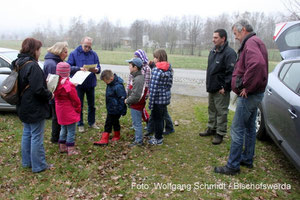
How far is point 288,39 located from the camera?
18.5 ft

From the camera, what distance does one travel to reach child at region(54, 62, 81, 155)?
420cm

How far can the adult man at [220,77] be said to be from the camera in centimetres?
476

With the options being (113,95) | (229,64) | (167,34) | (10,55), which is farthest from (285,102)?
(167,34)

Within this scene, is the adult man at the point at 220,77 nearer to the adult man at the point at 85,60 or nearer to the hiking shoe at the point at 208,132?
the hiking shoe at the point at 208,132

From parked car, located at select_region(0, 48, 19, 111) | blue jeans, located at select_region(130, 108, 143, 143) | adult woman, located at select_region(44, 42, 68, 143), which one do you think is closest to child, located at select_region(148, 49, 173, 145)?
blue jeans, located at select_region(130, 108, 143, 143)

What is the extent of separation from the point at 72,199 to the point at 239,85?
2.97m

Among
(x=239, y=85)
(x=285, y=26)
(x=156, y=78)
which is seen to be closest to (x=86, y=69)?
(x=156, y=78)

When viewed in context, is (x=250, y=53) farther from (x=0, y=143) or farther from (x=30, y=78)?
(x=0, y=143)

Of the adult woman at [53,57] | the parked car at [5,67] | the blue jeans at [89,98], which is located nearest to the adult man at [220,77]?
the blue jeans at [89,98]

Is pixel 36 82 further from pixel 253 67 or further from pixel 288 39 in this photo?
pixel 288 39

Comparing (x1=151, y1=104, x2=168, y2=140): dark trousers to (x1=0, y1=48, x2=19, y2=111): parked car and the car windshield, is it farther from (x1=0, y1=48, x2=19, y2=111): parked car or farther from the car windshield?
the car windshield

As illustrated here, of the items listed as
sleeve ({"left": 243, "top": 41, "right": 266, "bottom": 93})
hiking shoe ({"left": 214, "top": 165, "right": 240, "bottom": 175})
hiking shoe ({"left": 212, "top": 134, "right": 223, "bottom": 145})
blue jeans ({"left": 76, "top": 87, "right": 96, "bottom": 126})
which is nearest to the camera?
sleeve ({"left": 243, "top": 41, "right": 266, "bottom": 93})

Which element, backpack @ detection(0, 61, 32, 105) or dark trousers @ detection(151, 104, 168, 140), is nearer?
backpack @ detection(0, 61, 32, 105)

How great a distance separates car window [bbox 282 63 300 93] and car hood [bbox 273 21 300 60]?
1157mm
